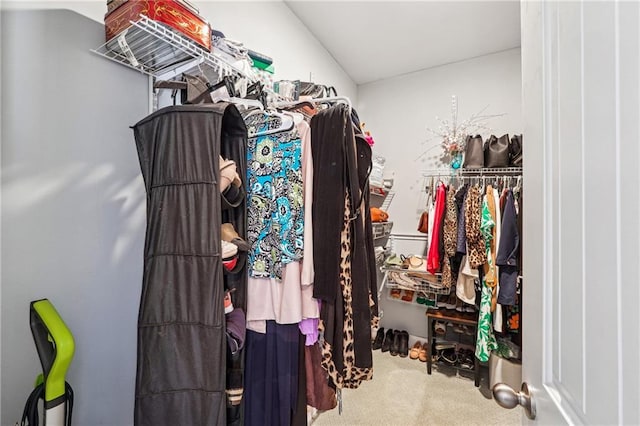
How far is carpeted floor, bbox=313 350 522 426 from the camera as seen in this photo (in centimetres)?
189

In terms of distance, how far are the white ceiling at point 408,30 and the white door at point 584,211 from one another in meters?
1.81

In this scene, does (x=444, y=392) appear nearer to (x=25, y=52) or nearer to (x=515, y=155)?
(x=515, y=155)

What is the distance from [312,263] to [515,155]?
6.92ft

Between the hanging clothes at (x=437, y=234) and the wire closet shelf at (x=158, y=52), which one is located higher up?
the wire closet shelf at (x=158, y=52)

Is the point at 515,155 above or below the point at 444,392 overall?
above

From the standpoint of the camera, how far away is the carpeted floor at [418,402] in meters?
1.89

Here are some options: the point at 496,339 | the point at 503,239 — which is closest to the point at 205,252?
the point at 503,239

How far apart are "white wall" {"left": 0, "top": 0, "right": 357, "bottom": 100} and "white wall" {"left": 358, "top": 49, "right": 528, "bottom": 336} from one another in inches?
25.7

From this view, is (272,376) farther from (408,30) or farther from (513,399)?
(408,30)

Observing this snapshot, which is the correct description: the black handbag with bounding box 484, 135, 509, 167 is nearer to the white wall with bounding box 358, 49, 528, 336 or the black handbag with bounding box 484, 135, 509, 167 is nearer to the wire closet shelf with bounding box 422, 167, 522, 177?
the wire closet shelf with bounding box 422, 167, 522, 177

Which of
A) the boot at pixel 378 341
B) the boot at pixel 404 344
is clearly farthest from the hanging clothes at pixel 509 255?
the boot at pixel 378 341

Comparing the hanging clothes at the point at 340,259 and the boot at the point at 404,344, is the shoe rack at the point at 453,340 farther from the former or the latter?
the hanging clothes at the point at 340,259

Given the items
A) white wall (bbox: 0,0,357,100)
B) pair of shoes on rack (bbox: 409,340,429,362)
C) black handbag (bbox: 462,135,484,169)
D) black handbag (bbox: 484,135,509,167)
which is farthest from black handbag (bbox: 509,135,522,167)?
pair of shoes on rack (bbox: 409,340,429,362)

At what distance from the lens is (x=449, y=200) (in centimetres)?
243
